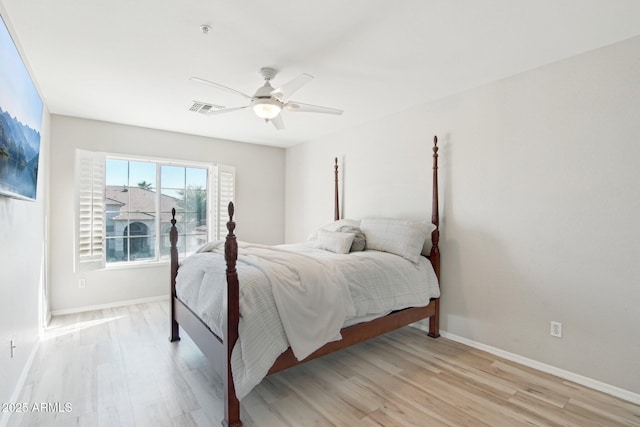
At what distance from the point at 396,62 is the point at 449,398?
2.59m

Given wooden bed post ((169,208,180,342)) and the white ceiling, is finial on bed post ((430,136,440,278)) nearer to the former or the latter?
the white ceiling

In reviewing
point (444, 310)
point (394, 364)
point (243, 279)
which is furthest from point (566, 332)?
point (243, 279)

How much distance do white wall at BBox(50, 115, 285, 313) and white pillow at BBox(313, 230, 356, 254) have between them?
2305mm

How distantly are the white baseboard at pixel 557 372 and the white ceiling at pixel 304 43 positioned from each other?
8.25ft

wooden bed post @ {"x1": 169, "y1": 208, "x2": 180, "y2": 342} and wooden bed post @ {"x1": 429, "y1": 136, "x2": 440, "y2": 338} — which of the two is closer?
wooden bed post @ {"x1": 169, "y1": 208, "x2": 180, "y2": 342}

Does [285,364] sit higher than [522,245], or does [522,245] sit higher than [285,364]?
[522,245]

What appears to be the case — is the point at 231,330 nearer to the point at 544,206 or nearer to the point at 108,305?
the point at 544,206

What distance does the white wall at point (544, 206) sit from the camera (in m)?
2.25

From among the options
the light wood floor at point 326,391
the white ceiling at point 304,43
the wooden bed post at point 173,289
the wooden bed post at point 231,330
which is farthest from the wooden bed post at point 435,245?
the wooden bed post at point 173,289

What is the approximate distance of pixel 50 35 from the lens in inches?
85.5

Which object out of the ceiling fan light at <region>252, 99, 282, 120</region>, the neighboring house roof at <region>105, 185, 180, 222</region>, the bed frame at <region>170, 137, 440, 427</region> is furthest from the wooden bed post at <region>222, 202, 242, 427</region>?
the neighboring house roof at <region>105, 185, 180, 222</region>

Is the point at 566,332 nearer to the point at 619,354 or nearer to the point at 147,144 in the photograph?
the point at 619,354

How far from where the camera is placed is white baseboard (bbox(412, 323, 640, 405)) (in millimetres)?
2221

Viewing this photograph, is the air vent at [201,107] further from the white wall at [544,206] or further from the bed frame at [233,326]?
the white wall at [544,206]
